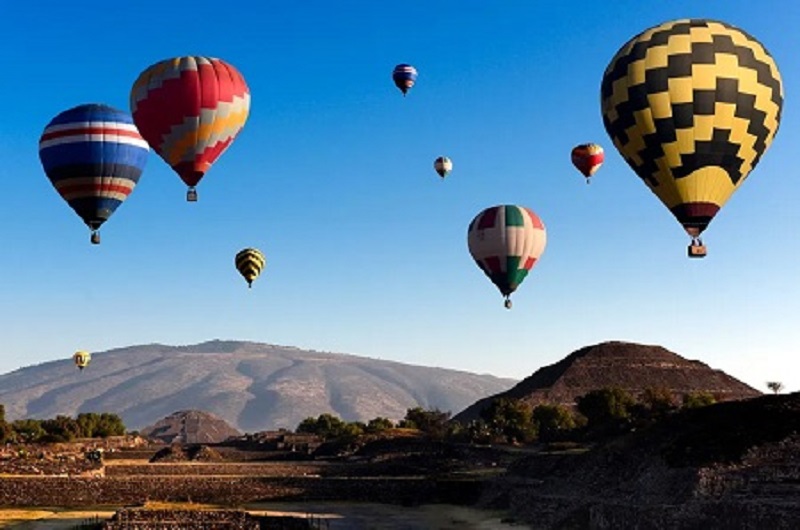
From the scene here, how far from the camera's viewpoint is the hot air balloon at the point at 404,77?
8412 cm

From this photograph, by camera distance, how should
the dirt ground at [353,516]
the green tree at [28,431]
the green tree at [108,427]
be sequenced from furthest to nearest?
the green tree at [108,427]
the green tree at [28,431]
the dirt ground at [353,516]

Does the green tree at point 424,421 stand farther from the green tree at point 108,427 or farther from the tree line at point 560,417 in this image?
the green tree at point 108,427

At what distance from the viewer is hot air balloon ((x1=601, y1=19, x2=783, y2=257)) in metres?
37.1

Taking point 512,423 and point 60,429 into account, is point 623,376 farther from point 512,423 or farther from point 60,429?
point 60,429

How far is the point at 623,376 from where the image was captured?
151m

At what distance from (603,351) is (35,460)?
11475 centimetres

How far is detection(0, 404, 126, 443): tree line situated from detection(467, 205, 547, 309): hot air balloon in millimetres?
66647

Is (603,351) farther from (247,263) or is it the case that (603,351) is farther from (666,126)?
(666,126)

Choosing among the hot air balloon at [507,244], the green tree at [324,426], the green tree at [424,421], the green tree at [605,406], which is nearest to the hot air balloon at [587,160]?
the hot air balloon at [507,244]

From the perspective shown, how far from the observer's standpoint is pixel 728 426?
155 feet

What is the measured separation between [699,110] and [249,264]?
50380 millimetres

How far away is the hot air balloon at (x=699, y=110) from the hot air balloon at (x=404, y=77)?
4740cm

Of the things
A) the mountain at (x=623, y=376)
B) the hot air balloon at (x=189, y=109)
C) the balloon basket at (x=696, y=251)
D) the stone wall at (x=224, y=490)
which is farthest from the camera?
the mountain at (x=623, y=376)

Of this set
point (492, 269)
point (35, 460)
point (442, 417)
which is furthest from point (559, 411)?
point (35, 460)
